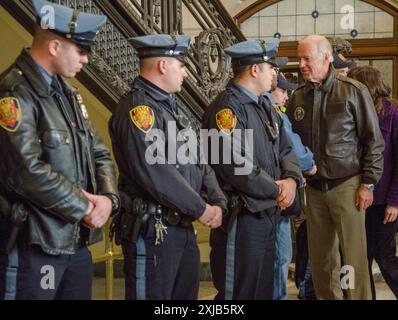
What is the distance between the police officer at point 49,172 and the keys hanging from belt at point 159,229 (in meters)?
0.33

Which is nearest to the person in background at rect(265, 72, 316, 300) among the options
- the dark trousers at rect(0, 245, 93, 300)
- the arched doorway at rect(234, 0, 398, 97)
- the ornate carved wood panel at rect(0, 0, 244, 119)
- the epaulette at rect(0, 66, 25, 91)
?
the ornate carved wood panel at rect(0, 0, 244, 119)

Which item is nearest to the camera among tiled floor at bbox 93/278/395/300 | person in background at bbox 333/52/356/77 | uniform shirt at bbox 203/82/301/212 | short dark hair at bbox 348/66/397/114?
uniform shirt at bbox 203/82/301/212

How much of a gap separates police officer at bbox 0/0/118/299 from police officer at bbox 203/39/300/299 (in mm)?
880

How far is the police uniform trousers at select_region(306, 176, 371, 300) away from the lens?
165 inches

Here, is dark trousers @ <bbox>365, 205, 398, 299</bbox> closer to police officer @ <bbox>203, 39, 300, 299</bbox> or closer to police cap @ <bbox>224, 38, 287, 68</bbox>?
police officer @ <bbox>203, 39, 300, 299</bbox>

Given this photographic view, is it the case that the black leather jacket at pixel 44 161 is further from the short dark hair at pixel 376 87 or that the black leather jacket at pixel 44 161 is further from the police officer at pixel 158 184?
the short dark hair at pixel 376 87

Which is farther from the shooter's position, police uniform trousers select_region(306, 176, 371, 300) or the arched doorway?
the arched doorway

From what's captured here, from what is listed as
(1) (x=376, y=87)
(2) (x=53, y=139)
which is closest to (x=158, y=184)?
(2) (x=53, y=139)

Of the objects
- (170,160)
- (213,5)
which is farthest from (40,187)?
(213,5)

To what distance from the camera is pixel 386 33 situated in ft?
27.9

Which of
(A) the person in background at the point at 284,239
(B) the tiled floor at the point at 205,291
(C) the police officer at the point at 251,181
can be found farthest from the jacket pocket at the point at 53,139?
(B) the tiled floor at the point at 205,291

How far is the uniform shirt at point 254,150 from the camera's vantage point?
346 cm

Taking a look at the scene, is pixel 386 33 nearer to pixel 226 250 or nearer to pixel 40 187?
pixel 226 250

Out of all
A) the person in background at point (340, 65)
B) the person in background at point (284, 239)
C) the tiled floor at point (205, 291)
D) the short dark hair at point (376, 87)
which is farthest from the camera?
the tiled floor at point (205, 291)
